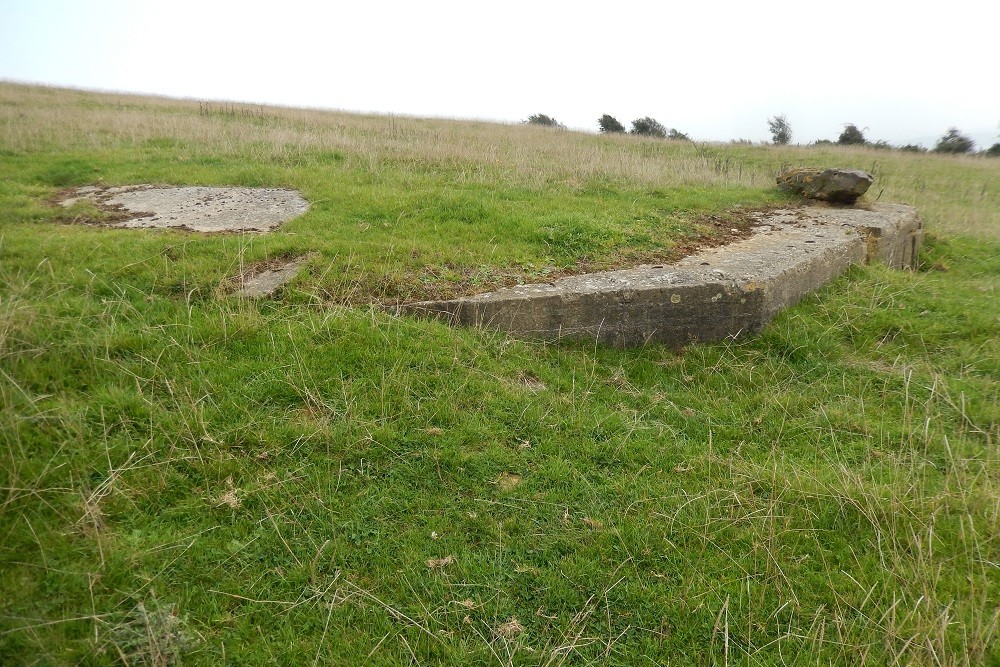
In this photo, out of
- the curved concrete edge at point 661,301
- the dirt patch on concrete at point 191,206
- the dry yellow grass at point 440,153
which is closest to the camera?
the curved concrete edge at point 661,301

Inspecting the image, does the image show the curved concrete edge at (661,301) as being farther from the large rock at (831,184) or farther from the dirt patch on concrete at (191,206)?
the large rock at (831,184)

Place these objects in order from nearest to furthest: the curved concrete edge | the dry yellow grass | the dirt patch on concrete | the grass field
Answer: the grass field → the curved concrete edge → the dirt patch on concrete → the dry yellow grass

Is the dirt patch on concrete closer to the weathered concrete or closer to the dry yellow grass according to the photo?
the weathered concrete

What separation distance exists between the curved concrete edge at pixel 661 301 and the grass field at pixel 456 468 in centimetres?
20

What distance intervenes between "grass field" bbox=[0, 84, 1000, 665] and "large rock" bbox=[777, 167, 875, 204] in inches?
135

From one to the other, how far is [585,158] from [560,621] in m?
11.0

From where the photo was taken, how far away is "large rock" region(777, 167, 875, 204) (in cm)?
990

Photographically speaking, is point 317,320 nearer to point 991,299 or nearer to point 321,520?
point 321,520

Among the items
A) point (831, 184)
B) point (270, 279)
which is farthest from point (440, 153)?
point (831, 184)

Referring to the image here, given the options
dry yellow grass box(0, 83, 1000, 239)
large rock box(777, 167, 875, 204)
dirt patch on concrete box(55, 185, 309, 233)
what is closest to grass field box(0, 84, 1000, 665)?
dirt patch on concrete box(55, 185, 309, 233)

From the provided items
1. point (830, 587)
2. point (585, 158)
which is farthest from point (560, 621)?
point (585, 158)

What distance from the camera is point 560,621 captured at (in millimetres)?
2799

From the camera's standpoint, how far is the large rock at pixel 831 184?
32.5ft

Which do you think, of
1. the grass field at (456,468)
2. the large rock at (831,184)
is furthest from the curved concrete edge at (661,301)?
the large rock at (831,184)
